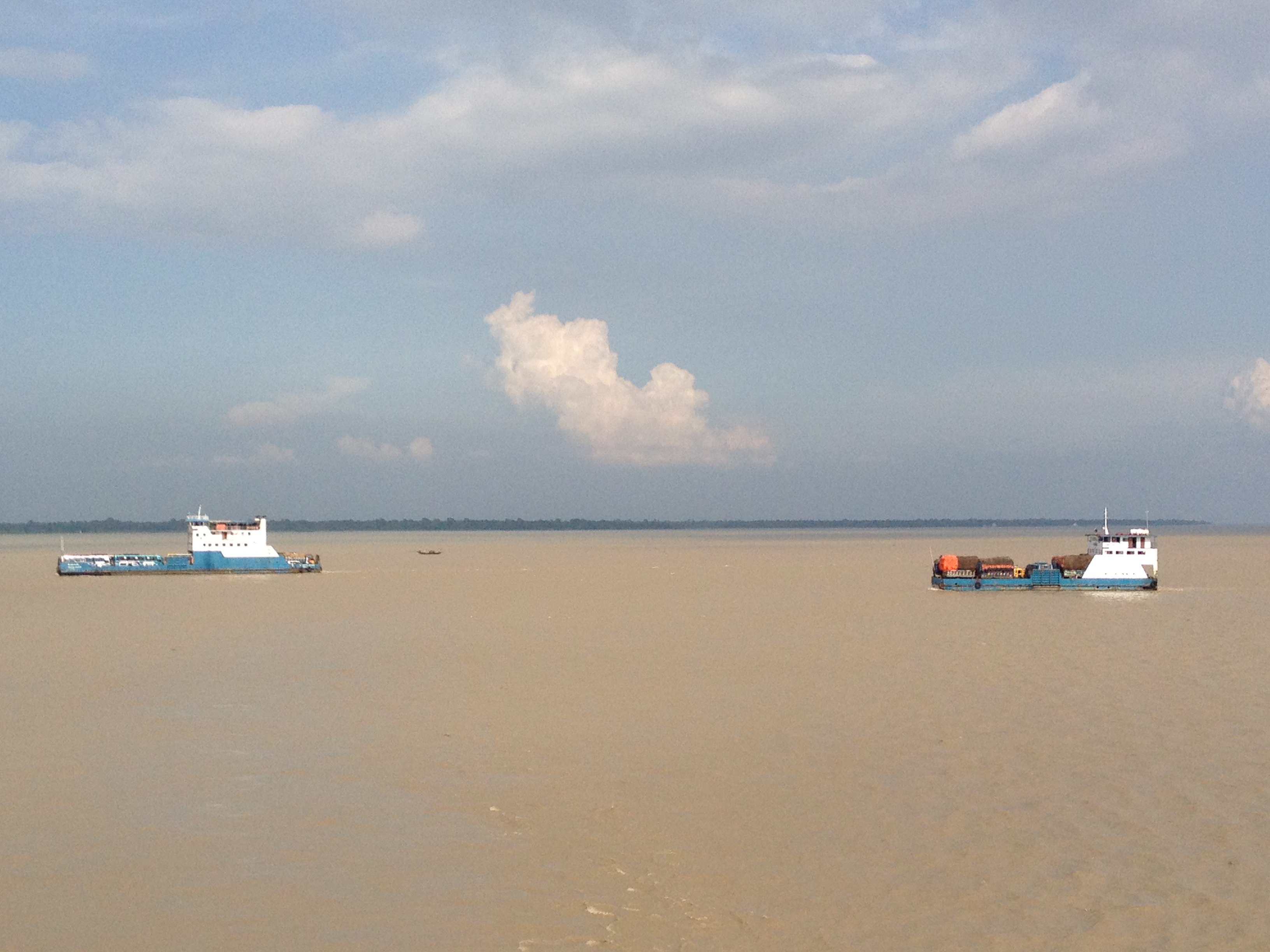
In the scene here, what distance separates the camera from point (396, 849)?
15.6m

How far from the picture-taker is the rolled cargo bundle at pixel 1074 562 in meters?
74.6

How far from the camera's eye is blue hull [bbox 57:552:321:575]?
3674 inches

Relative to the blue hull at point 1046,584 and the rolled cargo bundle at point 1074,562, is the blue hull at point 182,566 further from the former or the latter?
the rolled cargo bundle at point 1074,562

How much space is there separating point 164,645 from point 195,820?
1083 inches

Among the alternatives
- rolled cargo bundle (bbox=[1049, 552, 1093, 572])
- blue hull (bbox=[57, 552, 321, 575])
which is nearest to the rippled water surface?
rolled cargo bundle (bbox=[1049, 552, 1093, 572])

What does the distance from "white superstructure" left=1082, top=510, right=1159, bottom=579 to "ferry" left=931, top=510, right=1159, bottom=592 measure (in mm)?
28

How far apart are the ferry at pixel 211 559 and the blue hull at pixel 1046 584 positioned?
2301 inches

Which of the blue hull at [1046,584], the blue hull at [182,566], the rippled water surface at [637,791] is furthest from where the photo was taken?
the blue hull at [182,566]

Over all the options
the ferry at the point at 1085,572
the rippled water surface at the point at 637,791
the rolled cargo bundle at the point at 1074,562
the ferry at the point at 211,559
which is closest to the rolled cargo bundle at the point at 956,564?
the ferry at the point at 1085,572

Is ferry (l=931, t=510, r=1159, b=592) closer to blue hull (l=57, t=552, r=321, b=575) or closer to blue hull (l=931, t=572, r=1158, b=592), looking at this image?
blue hull (l=931, t=572, r=1158, b=592)

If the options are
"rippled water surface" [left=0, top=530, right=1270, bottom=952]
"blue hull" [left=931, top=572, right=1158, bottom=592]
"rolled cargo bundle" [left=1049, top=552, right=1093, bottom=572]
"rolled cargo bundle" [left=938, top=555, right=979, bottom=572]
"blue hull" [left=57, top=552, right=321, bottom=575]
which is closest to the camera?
"rippled water surface" [left=0, top=530, right=1270, bottom=952]

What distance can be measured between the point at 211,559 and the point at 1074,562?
73416 millimetres

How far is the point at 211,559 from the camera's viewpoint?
9331 centimetres

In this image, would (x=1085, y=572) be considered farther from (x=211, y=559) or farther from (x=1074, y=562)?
(x=211, y=559)
